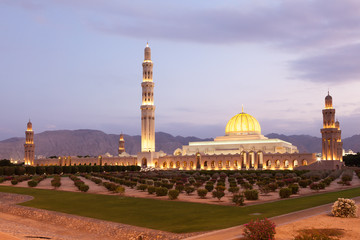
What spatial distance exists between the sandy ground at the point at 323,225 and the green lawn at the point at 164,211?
80.4 inches

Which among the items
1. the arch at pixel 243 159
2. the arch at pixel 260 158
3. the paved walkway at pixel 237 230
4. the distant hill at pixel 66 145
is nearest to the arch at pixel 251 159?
the arch at pixel 260 158

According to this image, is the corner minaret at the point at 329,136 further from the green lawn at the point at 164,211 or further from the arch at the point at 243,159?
the green lawn at the point at 164,211

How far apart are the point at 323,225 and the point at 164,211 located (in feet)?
25.4

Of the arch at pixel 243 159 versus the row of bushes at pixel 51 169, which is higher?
the arch at pixel 243 159

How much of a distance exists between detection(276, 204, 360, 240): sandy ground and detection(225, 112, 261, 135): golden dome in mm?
73379

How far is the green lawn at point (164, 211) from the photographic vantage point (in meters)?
15.0

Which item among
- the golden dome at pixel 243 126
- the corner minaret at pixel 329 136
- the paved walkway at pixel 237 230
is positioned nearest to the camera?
the paved walkway at pixel 237 230

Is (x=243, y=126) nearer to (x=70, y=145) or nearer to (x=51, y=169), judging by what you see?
(x=51, y=169)

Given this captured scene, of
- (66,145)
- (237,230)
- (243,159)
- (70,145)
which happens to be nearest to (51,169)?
(243,159)

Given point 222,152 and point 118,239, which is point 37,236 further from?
point 222,152

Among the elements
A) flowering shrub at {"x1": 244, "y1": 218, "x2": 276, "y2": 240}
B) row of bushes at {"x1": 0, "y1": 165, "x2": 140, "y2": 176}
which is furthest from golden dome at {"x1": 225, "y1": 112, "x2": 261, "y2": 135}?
flowering shrub at {"x1": 244, "y1": 218, "x2": 276, "y2": 240}

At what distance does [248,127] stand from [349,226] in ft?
247

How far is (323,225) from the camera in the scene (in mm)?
12953

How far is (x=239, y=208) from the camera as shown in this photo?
18.4m
